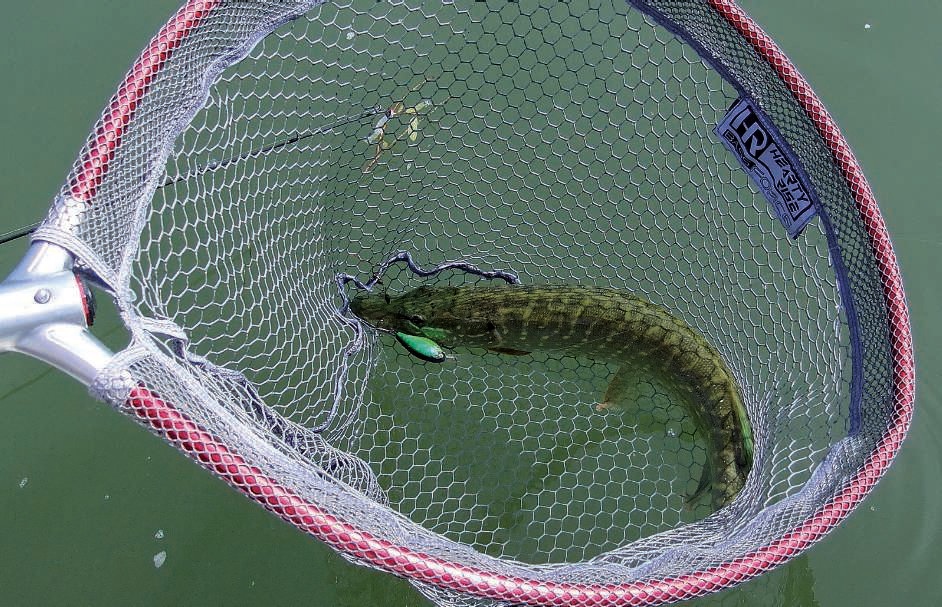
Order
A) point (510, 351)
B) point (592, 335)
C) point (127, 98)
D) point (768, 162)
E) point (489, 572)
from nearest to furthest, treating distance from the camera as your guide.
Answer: point (489, 572) → point (127, 98) → point (768, 162) → point (592, 335) → point (510, 351)

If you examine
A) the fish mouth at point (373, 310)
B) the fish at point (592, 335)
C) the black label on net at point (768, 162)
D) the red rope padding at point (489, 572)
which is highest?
the black label on net at point (768, 162)

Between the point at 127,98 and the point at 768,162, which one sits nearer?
the point at 127,98

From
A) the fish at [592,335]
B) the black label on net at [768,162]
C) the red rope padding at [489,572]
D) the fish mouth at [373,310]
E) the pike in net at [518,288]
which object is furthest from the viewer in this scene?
the fish mouth at [373,310]

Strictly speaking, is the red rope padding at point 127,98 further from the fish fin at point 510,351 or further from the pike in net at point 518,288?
the fish fin at point 510,351

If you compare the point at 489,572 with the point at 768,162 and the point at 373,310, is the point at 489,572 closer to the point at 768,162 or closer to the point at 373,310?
the point at 768,162

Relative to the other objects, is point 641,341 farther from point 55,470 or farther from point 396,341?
point 55,470

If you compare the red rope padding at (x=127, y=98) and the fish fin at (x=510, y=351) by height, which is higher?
the red rope padding at (x=127, y=98)

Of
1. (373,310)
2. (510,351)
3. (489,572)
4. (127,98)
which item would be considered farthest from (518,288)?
(127,98)

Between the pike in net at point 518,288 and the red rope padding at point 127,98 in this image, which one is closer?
the red rope padding at point 127,98

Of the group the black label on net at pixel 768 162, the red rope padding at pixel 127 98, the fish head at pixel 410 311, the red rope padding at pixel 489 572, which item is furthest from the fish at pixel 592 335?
the red rope padding at pixel 127 98
